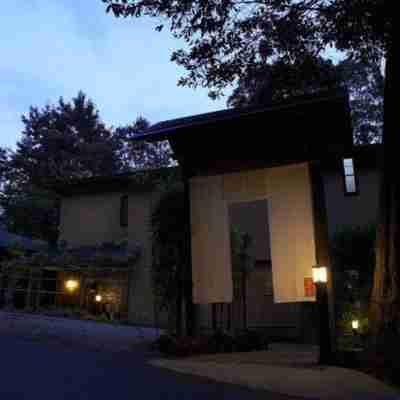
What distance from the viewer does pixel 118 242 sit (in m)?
16.4

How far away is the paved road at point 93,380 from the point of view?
201 inches

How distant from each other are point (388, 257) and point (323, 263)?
1753 millimetres

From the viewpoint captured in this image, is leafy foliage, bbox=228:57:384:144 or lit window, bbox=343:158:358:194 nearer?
leafy foliage, bbox=228:57:384:144

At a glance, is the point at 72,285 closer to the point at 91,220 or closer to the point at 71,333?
the point at 91,220

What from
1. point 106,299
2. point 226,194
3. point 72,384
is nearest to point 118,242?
point 106,299

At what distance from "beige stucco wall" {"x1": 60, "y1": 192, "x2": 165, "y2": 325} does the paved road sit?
8.22m

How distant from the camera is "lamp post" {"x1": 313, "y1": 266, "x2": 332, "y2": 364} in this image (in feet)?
24.5

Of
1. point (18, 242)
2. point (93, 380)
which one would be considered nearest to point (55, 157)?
point (18, 242)

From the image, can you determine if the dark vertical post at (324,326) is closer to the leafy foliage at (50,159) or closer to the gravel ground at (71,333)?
the gravel ground at (71,333)

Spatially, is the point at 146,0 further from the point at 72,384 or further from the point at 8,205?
the point at 8,205

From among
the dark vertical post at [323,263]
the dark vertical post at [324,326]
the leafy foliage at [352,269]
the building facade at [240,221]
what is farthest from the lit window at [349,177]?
the dark vertical post at [324,326]

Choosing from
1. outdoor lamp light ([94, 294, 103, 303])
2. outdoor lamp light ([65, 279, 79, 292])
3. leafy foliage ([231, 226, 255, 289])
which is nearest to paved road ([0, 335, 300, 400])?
leafy foliage ([231, 226, 255, 289])

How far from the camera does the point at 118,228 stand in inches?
663

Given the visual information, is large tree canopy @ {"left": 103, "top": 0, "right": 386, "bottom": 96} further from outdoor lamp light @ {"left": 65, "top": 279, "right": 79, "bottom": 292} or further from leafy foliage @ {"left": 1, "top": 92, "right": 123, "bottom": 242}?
leafy foliage @ {"left": 1, "top": 92, "right": 123, "bottom": 242}
